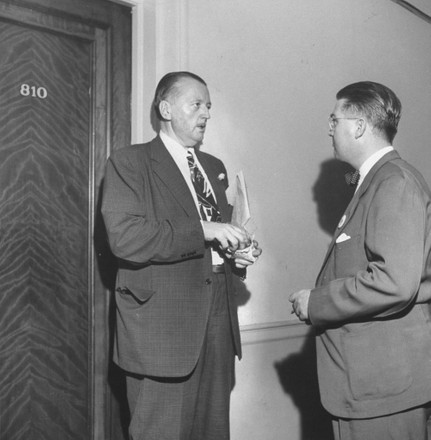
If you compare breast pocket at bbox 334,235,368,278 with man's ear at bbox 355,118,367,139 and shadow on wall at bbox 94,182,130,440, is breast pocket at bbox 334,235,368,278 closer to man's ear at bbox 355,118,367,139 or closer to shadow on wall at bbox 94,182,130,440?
man's ear at bbox 355,118,367,139

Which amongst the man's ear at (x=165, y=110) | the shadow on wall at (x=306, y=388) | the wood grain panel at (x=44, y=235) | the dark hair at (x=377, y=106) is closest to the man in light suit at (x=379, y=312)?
the dark hair at (x=377, y=106)

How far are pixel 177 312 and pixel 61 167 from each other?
922 mm

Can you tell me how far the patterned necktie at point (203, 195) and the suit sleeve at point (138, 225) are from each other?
0.49ft

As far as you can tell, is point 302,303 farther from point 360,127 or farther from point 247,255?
point 360,127

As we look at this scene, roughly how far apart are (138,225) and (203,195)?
0.40m

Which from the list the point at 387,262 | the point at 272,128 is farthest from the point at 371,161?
the point at 272,128

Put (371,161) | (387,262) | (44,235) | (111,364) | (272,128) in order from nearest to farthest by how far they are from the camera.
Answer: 1. (387,262)
2. (371,161)
3. (44,235)
4. (111,364)
5. (272,128)

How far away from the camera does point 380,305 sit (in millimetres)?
1695

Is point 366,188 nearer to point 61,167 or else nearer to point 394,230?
point 394,230

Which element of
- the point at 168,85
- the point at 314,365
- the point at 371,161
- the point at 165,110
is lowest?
the point at 314,365

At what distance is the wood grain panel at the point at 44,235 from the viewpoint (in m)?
2.21

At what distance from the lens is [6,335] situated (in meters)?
2.19

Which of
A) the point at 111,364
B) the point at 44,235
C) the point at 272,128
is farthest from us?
the point at 272,128

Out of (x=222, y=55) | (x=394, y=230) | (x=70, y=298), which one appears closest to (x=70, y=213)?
(x=70, y=298)
